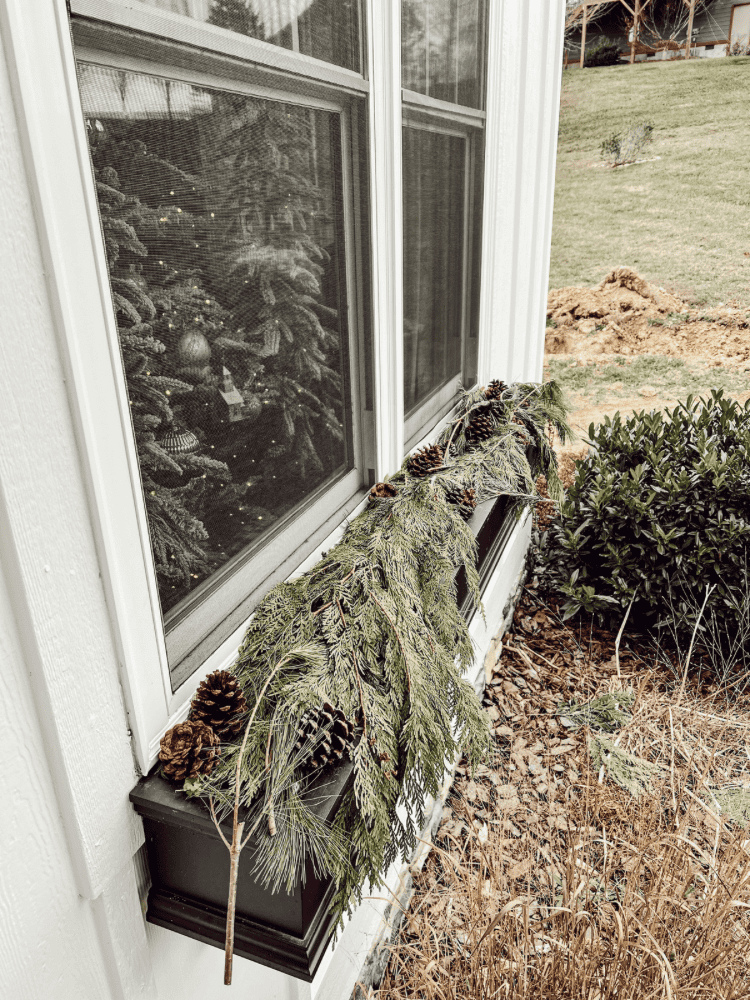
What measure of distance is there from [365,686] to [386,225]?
1091 millimetres

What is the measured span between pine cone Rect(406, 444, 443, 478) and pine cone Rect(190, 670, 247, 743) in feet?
3.02

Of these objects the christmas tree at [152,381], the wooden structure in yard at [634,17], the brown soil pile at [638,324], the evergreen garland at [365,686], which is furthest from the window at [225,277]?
the wooden structure in yard at [634,17]

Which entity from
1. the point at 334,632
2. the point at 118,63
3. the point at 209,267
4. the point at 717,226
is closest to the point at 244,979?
the point at 334,632

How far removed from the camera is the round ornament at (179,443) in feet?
3.19

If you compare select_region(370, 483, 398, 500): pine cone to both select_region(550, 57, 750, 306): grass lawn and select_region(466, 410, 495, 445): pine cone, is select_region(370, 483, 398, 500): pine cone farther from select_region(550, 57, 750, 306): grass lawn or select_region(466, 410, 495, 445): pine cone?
select_region(550, 57, 750, 306): grass lawn

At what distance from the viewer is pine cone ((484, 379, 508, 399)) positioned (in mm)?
2381

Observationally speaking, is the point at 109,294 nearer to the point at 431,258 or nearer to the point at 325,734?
the point at 325,734

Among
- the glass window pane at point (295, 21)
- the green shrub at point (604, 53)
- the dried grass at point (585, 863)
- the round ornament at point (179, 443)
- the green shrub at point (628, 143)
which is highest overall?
the green shrub at point (604, 53)

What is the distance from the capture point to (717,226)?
6.58m

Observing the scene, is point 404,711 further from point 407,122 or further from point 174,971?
point 407,122

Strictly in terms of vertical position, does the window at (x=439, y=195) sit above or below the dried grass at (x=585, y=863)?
above

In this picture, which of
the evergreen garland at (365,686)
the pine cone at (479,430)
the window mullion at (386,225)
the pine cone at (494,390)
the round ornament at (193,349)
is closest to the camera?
the evergreen garland at (365,686)

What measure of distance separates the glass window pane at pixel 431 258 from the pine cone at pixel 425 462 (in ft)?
0.82

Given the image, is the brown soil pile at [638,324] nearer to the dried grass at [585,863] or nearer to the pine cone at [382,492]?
the dried grass at [585,863]
